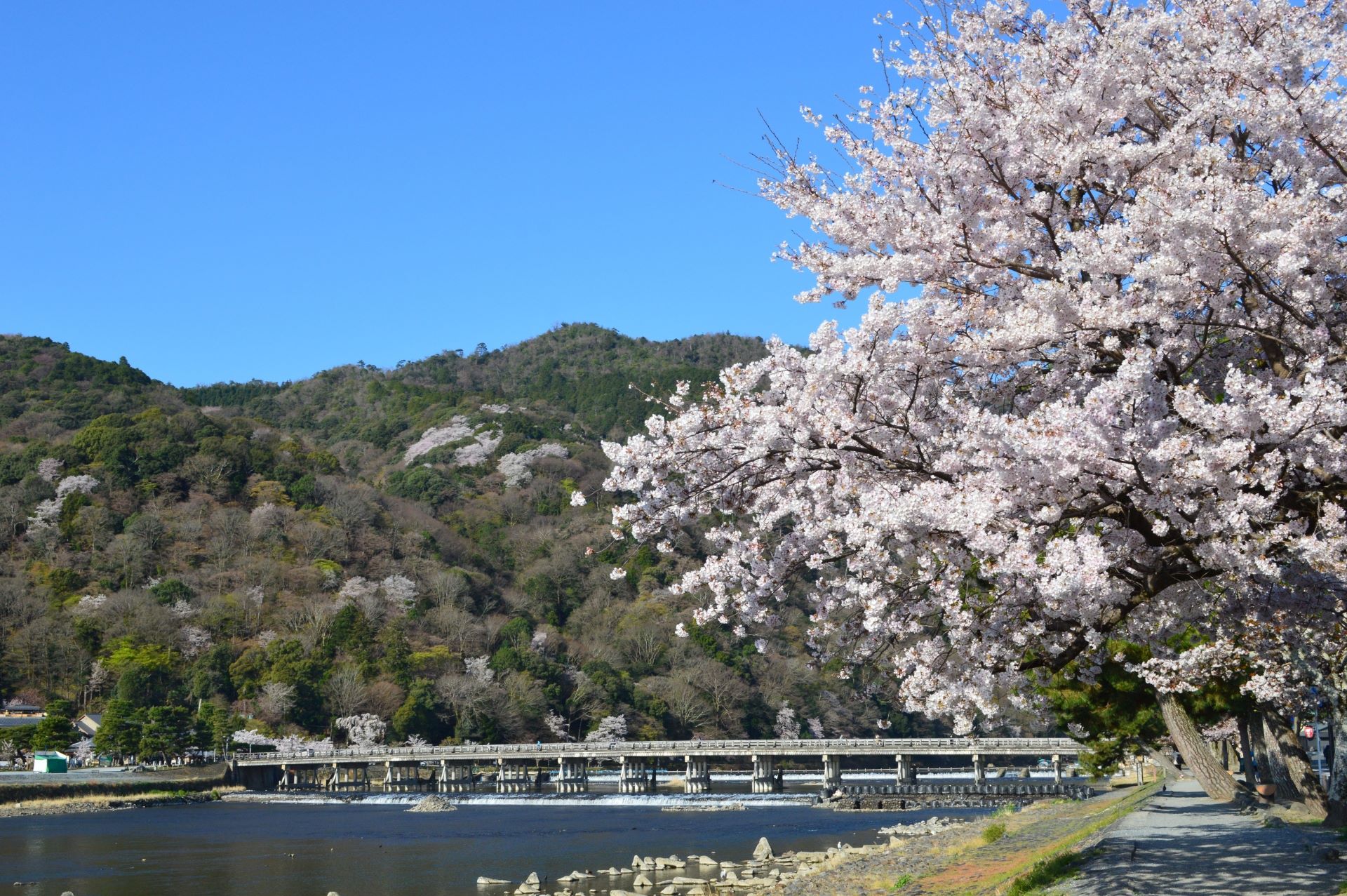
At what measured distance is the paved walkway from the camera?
9.98 meters

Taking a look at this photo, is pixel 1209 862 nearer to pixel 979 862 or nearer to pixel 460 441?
pixel 979 862

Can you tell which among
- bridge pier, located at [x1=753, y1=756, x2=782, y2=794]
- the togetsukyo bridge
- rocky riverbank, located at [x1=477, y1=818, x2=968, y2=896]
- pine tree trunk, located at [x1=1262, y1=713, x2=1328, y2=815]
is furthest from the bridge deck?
pine tree trunk, located at [x1=1262, y1=713, x2=1328, y2=815]

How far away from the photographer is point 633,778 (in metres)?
66.6

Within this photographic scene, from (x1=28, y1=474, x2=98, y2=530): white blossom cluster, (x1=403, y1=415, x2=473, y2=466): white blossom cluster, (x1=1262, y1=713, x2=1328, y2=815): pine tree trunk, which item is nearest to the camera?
(x1=1262, y1=713, x2=1328, y2=815): pine tree trunk

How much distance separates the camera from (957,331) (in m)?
6.93

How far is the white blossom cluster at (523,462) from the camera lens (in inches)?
4198

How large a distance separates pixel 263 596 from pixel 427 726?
14514 mm

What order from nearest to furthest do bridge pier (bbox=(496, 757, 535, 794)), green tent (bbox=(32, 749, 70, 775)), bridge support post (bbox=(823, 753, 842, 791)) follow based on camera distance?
1. green tent (bbox=(32, 749, 70, 775))
2. bridge support post (bbox=(823, 753, 842, 791))
3. bridge pier (bbox=(496, 757, 535, 794))

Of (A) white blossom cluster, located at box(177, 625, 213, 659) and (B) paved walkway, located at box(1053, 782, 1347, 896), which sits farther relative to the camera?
(A) white blossom cluster, located at box(177, 625, 213, 659)

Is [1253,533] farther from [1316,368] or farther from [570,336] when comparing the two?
[570,336]

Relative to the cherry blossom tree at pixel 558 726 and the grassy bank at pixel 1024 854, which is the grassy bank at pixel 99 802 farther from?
the grassy bank at pixel 1024 854

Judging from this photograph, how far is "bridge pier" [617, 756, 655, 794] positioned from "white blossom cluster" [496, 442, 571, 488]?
137 feet

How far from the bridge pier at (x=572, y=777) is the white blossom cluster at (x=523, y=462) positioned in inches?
1609

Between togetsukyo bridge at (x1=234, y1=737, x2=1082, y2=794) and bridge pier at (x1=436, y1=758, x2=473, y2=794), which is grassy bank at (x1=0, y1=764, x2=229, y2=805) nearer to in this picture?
togetsukyo bridge at (x1=234, y1=737, x2=1082, y2=794)
